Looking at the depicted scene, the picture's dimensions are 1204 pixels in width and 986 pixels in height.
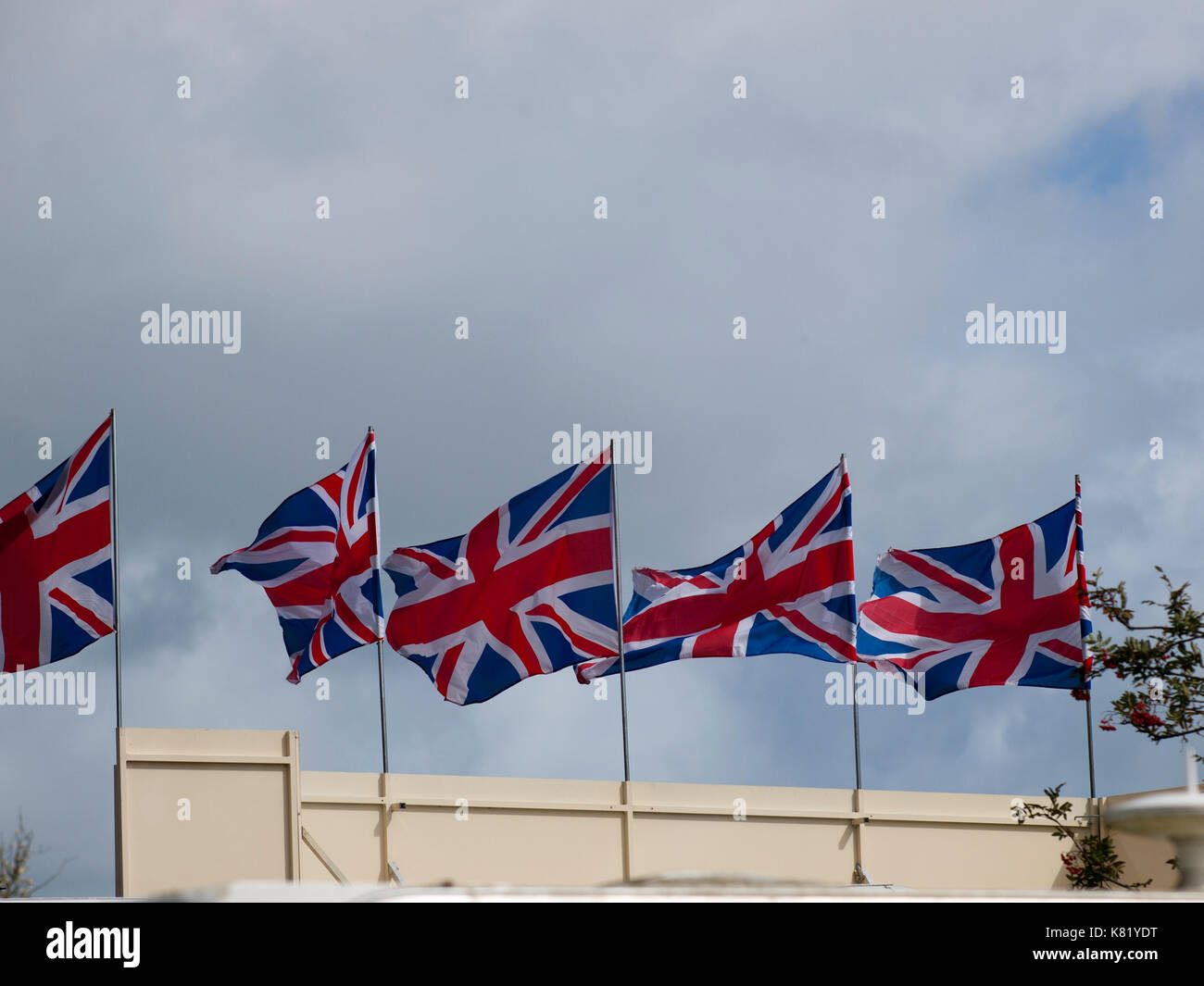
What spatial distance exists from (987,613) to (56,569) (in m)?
11.0

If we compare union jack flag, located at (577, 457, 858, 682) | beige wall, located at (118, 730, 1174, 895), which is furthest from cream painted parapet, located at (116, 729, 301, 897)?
union jack flag, located at (577, 457, 858, 682)

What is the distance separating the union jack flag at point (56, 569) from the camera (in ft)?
59.1

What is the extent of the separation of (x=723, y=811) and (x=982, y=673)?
13.1 feet

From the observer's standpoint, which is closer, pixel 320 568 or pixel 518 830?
pixel 518 830

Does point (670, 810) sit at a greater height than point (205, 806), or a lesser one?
lesser

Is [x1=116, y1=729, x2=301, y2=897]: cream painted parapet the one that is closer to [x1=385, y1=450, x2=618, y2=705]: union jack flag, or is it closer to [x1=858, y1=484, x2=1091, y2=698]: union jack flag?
[x1=385, y1=450, x2=618, y2=705]: union jack flag

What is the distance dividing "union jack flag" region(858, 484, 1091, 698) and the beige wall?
1601 millimetres

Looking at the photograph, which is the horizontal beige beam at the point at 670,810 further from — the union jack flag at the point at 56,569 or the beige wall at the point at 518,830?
the union jack flag at the point at 56,569

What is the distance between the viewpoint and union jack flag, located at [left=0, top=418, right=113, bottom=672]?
18.0 metres

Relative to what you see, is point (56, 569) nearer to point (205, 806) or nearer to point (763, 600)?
point (205, 806)

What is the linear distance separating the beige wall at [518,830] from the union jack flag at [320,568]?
2.41m

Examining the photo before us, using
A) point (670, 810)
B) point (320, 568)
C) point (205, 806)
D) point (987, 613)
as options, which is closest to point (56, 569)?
point (320, 568)

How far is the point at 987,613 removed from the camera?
2047 centimetres
